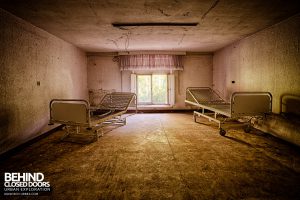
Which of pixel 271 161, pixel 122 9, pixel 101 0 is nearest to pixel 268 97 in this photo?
pixel 271 161

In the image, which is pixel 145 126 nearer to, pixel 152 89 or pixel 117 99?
pixel 117 99

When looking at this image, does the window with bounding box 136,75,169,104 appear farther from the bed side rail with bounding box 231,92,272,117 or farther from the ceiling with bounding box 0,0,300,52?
the bed side rail with bounding box 231,92,272,117

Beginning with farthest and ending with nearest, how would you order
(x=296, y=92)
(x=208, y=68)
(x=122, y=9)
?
(x=208, y=68) < (x=296, y=92) < (x=122, y=9)

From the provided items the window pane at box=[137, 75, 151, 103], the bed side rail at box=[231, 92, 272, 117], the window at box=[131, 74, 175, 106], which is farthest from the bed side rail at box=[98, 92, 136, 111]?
the bed side rail at box=[231, 92, 272, 117]

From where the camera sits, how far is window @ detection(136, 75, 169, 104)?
854 cm

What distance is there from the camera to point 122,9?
11.0 feet

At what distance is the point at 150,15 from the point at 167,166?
2716mm

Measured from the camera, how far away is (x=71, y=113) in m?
3.99

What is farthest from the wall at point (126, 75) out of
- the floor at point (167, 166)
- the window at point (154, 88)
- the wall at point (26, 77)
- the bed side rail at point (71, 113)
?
the bed side rail at point (71, 113)

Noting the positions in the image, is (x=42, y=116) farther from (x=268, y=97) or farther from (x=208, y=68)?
(x=208, y=68)

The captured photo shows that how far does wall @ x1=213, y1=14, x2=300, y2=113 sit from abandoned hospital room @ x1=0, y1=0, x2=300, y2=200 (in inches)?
1.0

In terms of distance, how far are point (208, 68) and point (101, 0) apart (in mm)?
6438

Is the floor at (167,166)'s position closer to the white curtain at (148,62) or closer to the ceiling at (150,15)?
the ceiling at (150,15)

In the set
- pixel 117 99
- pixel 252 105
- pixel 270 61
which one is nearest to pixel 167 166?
pixel 252 105
